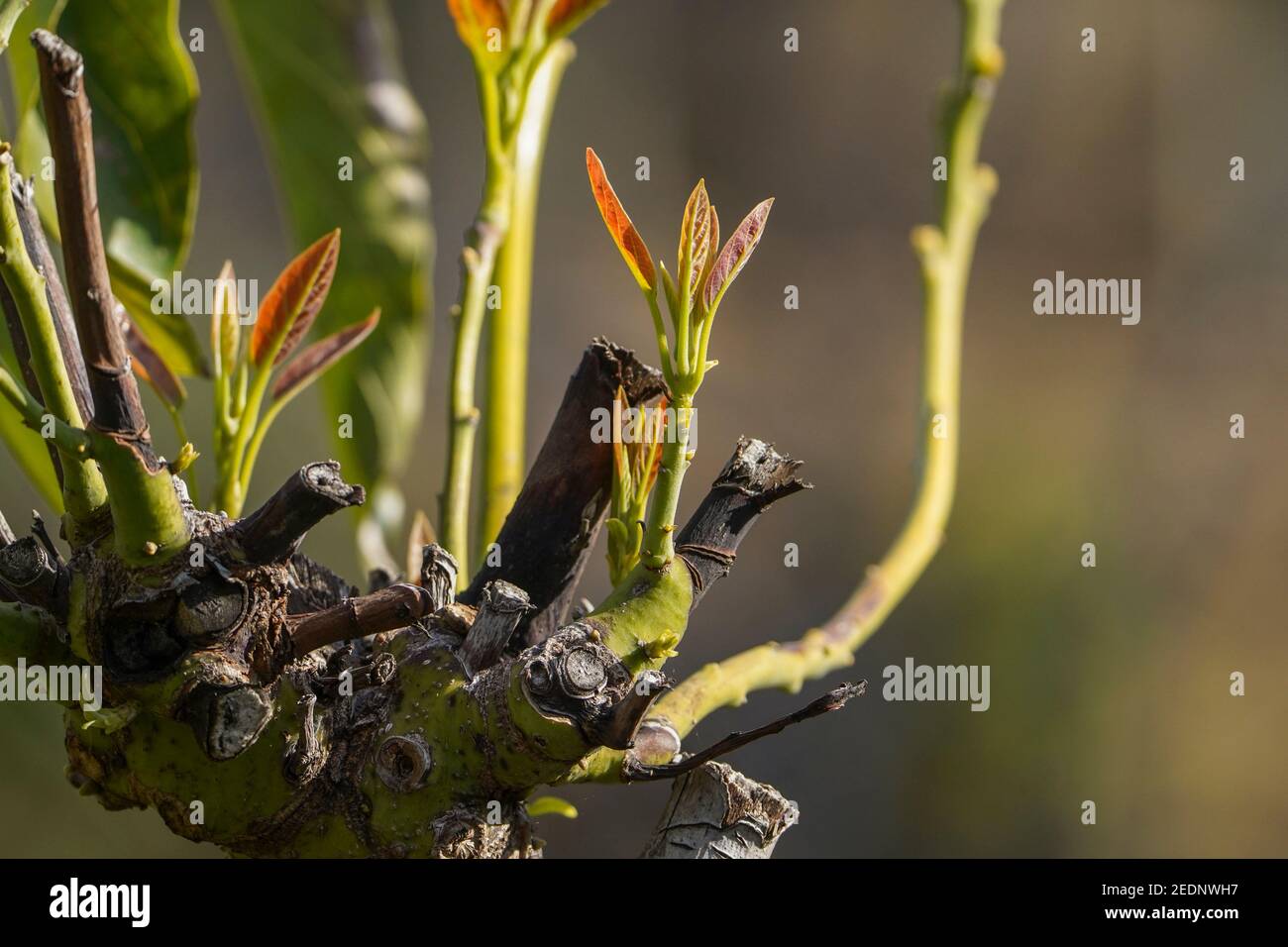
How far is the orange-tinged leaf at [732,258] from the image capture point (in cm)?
39

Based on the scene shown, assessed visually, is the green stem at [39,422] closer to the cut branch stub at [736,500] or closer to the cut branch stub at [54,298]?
the cut branch stub at [54,298]

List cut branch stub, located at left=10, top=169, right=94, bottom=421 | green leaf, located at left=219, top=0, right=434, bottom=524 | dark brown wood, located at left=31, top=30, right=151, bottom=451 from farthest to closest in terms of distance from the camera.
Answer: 1. green leaf, located at left=219, top=0, right=434, bottom=524
2. cut branch stub, located at left=10, top=169, right=94, bottom=421
3. dark brown wood, located at left=31, top=30, right=151, bottom=451

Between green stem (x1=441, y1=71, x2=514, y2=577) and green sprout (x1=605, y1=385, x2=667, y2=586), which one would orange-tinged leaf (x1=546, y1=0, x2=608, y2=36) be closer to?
green stem (x1=441, y1=71, x2=514, y2=577)

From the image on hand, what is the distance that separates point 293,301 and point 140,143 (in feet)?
0.60

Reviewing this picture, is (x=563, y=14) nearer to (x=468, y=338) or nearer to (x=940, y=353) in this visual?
(x=468, y=338)

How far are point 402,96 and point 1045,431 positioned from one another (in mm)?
1727

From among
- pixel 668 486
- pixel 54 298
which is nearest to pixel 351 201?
pixel 54 298

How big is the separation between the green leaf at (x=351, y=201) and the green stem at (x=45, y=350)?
41 cm

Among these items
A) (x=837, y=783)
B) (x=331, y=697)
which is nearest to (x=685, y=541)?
(x=331, y=697)

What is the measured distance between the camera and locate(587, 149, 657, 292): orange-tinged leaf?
396mm

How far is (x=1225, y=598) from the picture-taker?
2271 mm

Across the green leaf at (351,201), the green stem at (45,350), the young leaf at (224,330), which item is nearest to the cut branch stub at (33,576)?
the green stem at (45,350)

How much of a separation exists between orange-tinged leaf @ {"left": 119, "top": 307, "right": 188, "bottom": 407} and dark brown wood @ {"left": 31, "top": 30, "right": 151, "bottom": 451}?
22 cm

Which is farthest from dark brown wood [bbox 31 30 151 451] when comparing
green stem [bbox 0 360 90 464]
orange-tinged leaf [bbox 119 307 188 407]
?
orange-tinged leaf [bbox 119 307 188 407]
